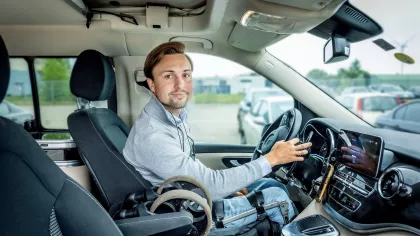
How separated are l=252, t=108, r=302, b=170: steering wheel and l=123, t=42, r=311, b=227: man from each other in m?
0.22

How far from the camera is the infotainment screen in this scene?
1.42 metres

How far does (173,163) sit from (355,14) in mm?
1267

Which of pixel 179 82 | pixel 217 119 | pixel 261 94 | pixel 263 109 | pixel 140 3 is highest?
pixel 140 3

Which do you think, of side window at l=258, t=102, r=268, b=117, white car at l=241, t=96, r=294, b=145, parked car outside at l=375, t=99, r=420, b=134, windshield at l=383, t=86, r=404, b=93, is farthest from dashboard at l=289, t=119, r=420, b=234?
side window at l=258, t=102, r=268, b=117

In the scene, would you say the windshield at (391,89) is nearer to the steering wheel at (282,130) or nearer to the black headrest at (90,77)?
the steering wheel at (282,130)

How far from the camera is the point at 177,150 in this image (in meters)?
1.74

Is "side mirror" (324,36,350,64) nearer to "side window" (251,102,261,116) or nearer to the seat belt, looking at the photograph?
the seat belt

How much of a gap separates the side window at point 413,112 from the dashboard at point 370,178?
1643 mm

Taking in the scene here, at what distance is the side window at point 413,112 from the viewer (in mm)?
3215

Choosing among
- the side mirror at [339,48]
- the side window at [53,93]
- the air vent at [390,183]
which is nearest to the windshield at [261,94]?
the side window at [53,93]

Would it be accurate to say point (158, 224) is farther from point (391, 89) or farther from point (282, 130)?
point (391, 89)

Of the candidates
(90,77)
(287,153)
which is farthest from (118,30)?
(287,153)

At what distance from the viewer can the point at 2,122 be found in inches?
44.4

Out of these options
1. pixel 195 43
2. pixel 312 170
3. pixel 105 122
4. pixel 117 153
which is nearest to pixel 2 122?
pixel 117 153
